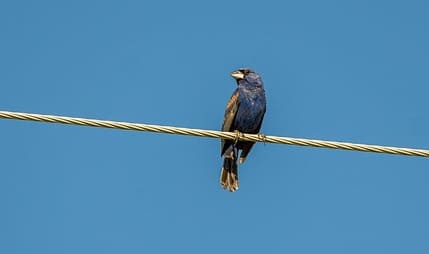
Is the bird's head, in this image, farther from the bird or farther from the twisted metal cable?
the twisted metal cable

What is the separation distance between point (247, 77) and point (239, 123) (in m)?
0.89

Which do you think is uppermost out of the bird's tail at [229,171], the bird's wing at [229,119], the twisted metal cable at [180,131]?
the bird's wing at [229,119]

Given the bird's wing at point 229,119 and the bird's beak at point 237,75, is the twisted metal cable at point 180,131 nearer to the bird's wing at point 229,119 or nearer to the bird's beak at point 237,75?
the bird's wing at point 229,119

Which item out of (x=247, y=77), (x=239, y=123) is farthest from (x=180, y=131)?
(x=247, y=77)

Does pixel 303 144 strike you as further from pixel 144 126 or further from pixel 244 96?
pixel 244 96

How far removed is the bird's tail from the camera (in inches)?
467

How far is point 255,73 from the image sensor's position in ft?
40.9

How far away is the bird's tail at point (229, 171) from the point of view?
467 inches

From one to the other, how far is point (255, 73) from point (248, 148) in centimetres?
118

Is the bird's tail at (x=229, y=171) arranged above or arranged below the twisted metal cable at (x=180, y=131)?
above

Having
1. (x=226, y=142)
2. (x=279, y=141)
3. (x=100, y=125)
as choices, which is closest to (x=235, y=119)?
(x=226, y=142)

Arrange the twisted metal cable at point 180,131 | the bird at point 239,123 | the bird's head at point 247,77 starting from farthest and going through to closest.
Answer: the bird's head at point 247,77, the bird at point 239,123, the twisted metal cable at point 180,131

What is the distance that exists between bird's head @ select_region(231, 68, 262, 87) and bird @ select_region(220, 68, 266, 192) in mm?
118

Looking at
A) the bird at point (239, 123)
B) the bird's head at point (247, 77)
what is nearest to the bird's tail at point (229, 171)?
the bird at point (239, 123)
